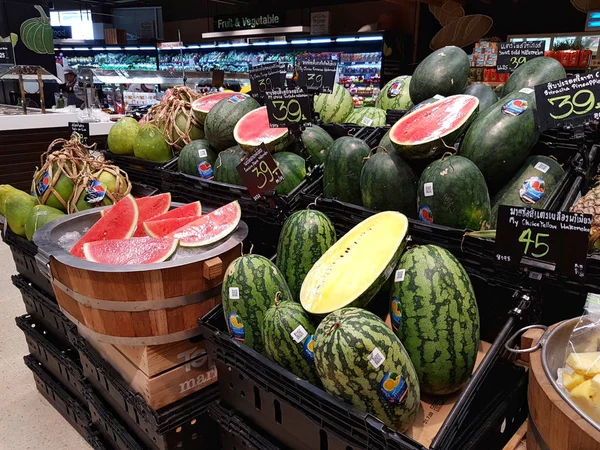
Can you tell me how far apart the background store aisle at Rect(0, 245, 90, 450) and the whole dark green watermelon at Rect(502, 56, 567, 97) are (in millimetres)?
2574

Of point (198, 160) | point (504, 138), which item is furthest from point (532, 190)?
point (198, 160)

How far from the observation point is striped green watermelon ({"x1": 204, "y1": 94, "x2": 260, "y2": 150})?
2.28 metres

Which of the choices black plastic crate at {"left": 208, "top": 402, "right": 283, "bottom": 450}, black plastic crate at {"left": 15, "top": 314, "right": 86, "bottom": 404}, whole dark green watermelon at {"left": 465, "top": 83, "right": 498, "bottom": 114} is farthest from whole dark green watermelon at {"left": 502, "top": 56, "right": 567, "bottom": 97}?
black plastic crate at {"left": 15, "top": 314, "right": 86, "bottom": 404}

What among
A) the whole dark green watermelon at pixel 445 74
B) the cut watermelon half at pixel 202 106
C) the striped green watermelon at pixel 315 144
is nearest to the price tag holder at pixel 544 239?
the whole dark green watermelon at pixel 445 74

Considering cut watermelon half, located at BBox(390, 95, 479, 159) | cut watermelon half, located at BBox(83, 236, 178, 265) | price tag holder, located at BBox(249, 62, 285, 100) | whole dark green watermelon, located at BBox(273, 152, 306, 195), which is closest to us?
cut watermelon half, located at BBox(390, 95, 479, 159)

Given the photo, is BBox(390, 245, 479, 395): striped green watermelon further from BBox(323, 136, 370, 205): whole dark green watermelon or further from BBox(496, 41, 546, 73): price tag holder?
A: BBox(496, 41, 546, 73): price tag holder

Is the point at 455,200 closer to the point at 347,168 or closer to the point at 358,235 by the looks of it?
the point at 358,235

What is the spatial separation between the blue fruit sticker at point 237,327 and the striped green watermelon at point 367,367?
347mm

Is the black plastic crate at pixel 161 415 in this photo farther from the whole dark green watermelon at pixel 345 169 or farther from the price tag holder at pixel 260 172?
the whole dark green watermelon at pixel 345 169

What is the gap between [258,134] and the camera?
211cm

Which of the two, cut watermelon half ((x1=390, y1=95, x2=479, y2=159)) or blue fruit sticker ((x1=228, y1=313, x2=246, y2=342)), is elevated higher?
cut watermelon half ((x1=390, y1=95, x2=479, y2=159))

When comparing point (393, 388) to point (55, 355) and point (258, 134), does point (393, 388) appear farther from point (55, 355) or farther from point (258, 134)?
point (55, 355)

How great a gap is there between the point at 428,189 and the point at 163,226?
1090 mm

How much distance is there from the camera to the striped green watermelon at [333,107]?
8.32 feet
